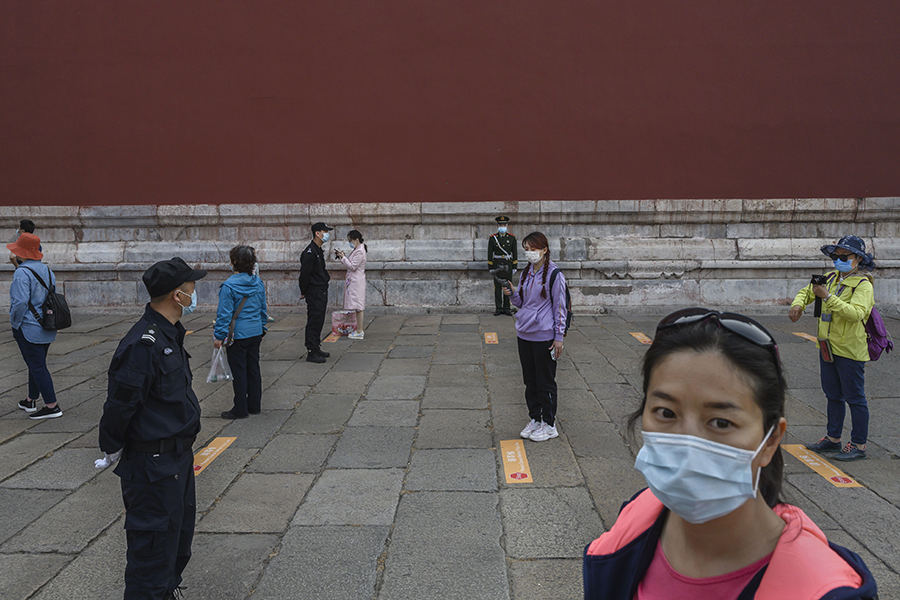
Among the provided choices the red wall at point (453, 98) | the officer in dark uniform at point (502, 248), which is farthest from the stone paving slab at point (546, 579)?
the red wall at point (453, 98)

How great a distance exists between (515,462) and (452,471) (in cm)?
45

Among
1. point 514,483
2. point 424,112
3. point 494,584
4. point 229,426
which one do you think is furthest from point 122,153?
point 494,584

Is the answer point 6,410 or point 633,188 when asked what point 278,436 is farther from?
point 633,188

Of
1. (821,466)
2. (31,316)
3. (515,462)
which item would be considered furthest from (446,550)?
(31,316)

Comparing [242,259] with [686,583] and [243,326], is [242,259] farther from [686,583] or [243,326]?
[686,583]

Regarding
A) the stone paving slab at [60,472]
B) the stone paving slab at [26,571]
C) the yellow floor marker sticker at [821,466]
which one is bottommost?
the yellow floor marker sticker at [821,466]

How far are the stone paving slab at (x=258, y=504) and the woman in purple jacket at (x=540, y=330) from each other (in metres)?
1.72

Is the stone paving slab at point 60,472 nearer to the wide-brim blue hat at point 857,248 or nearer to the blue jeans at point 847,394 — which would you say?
the blue jeans at point 847,394

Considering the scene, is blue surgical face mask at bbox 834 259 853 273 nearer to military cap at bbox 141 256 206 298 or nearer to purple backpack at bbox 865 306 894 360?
purple backpack at bbox 865 306 894 360

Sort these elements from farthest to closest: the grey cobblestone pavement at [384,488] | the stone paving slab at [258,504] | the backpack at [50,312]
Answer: the backpack at [50,312], the stone paving slab at [258,504], the grey cobblestone pavement at [384,488]

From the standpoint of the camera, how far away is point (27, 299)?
15.9 ft

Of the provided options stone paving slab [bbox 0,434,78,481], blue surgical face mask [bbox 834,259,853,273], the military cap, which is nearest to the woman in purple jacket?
blue surgical face mask [bbox 834,259,853,273]

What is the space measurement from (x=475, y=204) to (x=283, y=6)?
450cm

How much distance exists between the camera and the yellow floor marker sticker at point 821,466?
360cm
